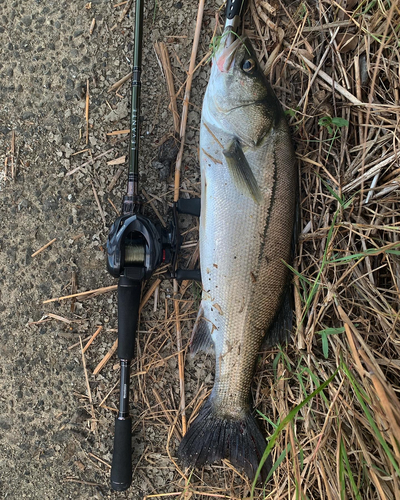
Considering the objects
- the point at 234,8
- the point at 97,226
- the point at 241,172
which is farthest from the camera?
the point at 97,226

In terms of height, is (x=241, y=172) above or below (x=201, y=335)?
above

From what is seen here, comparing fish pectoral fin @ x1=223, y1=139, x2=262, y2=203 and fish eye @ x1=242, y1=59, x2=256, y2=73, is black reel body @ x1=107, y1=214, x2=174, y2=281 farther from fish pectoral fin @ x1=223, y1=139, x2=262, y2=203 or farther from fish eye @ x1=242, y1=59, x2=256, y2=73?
fish eye @ x1=242, y1=59, x2=256, y2=73

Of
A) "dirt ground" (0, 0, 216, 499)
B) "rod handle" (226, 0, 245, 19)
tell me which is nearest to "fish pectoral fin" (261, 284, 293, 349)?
"dirt ground" (0, 0, 216, 499)

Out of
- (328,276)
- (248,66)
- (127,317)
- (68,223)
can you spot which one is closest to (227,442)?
(127,317)

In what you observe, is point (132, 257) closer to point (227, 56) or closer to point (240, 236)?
point (240, 236)

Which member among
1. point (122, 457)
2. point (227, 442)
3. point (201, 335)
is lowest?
point (122, 457)

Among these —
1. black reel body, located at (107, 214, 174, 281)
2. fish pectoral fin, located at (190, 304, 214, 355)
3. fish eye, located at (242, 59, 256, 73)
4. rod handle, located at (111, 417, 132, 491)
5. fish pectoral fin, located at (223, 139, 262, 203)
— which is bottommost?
rod handle, located at (111, 417, 132, 491)

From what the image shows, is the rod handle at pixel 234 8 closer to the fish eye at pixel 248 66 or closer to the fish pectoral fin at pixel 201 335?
the fish eye at pixel 248 66
